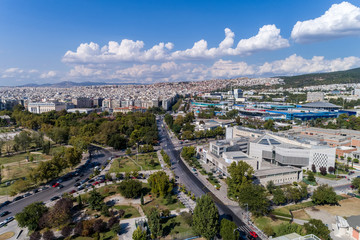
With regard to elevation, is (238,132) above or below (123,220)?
above

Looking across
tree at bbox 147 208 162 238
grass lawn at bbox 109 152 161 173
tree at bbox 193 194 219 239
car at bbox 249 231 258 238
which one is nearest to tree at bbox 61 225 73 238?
tree at bbox 147 208 162 238

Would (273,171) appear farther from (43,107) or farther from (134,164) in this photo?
(43,107)

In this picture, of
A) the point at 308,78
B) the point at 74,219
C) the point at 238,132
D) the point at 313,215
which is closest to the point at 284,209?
the point at 313,215

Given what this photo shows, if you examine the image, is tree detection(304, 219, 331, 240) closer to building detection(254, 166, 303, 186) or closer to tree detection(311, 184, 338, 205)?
tree detection(311, 184, 338, 205)

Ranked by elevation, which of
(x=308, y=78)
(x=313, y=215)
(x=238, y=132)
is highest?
(x=308, y=78)

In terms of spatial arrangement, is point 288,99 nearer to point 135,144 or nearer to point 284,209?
point 135,144

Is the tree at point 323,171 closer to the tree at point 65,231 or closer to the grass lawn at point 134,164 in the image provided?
the grass lawn at point 134,164
